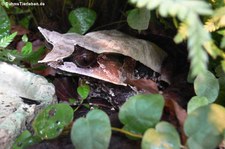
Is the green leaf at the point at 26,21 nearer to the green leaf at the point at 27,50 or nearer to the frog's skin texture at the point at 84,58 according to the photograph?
the green leaf at the point at 27,50

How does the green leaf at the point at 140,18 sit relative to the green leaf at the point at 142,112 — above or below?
above

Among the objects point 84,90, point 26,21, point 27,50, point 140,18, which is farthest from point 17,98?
point 26,21

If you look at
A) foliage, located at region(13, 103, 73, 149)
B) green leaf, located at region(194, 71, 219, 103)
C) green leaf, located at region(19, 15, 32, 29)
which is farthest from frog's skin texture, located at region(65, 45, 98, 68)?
green leaf, located at region(19, 15, 32, 29)

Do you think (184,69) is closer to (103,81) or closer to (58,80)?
(103,81)

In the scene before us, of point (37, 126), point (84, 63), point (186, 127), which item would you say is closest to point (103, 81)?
point (84, 63)

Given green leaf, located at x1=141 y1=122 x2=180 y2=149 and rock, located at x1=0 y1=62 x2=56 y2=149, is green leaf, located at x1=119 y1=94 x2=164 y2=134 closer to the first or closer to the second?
green leaf, located at x1=141 y1=122 x2=180 y2=149

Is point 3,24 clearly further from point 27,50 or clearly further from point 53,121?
point 53,121

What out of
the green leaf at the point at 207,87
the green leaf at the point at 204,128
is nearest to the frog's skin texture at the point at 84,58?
the green leaf at the point at 207,87
